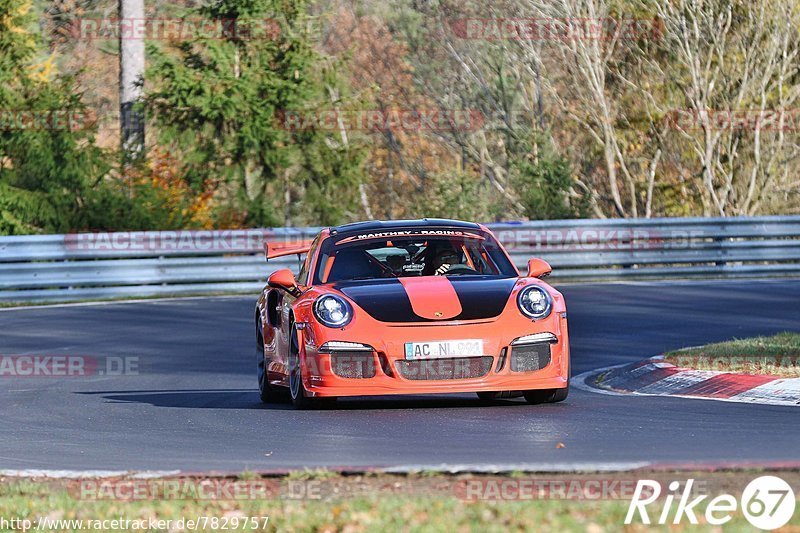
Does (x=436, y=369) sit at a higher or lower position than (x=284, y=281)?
lower

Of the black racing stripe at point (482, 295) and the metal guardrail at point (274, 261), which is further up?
the black racing stripe at point (482, 295)

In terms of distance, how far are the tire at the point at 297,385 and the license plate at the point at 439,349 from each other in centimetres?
87

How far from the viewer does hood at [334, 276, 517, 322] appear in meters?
9.88

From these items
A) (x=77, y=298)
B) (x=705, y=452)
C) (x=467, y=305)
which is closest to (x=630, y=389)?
(x=467, y=305)

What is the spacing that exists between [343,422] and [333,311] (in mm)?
802

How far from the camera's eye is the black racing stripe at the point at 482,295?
9.92m

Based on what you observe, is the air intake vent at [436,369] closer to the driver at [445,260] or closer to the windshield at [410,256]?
the windshield at [410,256]

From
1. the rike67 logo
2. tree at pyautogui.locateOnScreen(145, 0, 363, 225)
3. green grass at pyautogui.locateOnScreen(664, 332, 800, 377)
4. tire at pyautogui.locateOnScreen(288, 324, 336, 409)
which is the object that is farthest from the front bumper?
tree at pyautogui.locateOnScreen(145, 0, 363, 225)

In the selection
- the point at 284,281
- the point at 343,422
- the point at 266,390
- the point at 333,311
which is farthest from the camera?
the point at 266,390

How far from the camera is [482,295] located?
10148 mm

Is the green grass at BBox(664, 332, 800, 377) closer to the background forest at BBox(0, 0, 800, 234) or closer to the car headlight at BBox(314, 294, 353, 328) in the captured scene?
the car headlight at BBox(314, 294, 353, 328)
